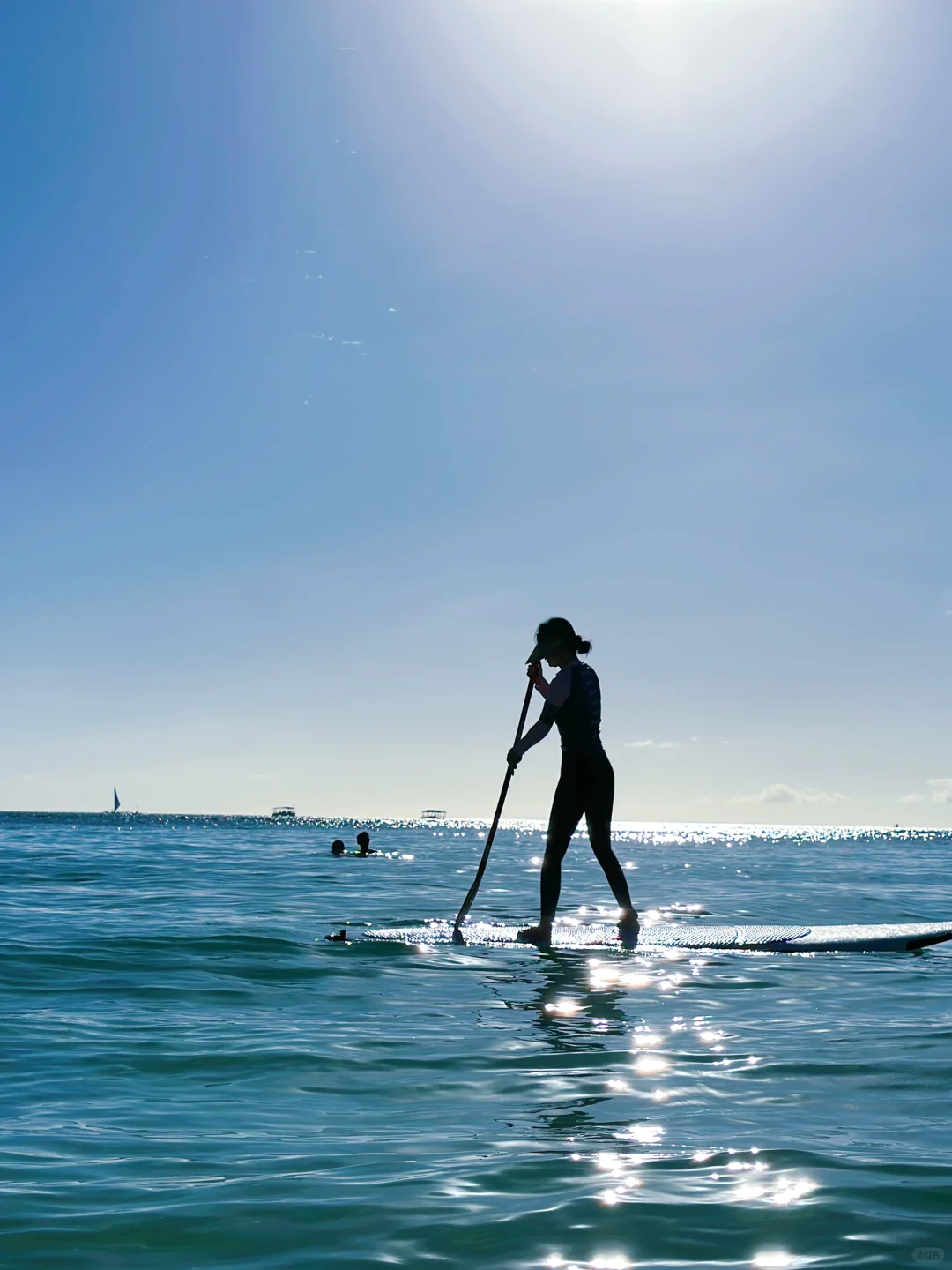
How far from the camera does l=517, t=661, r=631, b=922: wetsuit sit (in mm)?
9883

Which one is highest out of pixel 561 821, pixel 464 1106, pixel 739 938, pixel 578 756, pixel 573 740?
pixel 573 740

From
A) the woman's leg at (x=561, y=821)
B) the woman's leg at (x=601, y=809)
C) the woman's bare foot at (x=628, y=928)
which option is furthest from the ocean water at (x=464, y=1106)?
the woman's leg at (x=601, y=809)

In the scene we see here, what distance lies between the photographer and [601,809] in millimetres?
9844

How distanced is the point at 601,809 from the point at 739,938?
1654 mm

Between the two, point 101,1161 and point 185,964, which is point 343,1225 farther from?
point 185,964

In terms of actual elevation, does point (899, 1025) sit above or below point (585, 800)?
below

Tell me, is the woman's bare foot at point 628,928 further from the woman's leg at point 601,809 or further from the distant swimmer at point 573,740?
the distant swimmer at point 573,740

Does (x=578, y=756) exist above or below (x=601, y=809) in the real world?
above

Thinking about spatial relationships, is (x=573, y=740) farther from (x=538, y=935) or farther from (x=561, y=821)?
(x=538, y=935)

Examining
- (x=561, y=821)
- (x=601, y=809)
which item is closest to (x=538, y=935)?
(x=561, y=821)

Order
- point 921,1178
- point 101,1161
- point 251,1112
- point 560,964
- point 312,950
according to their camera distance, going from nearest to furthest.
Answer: point 921,1178, point 101,1161, point 251,1112, point 560,964, point 312,950

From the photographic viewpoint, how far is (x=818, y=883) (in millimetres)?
21109

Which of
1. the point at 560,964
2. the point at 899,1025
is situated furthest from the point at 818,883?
the point at 899,1025

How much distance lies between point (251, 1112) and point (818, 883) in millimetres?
18794
